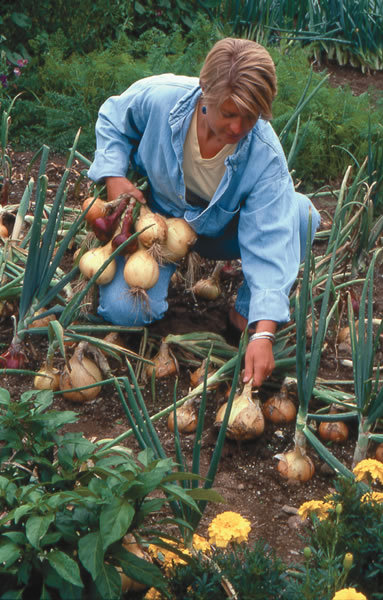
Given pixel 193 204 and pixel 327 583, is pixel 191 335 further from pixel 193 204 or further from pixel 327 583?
pixel 327 583

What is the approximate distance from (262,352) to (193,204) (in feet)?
2.10

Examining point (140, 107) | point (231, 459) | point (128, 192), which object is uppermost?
point (140, 107)

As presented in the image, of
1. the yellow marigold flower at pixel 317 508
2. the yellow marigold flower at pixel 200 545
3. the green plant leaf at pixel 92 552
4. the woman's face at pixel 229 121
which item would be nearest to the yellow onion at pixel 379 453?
the yellow marigold flower at pixel 317 508

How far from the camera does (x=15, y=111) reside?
3.76m

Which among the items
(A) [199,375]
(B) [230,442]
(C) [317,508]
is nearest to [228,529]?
(C) [317,508]

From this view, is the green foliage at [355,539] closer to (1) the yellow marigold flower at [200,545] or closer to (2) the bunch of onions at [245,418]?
(1) the yellow marigold flower at [200,545]

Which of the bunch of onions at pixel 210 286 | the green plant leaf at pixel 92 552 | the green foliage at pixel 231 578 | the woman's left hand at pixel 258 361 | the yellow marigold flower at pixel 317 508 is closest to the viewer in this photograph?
the green plant leaf at pixel 92 552

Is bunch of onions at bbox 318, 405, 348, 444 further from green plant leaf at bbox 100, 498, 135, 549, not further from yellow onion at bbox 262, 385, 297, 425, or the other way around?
green plant leaf at bbox 100, 498, 135, 549

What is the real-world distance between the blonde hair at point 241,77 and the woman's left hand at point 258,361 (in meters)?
0.59

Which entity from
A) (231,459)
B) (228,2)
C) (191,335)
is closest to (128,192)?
(191,335)

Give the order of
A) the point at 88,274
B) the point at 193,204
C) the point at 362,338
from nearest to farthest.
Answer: the point at 362,338
the point at 88,274
the point at 193,204

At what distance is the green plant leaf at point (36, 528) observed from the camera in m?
1.22

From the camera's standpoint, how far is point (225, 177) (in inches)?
88.8

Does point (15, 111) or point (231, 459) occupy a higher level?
point (15, 111)
